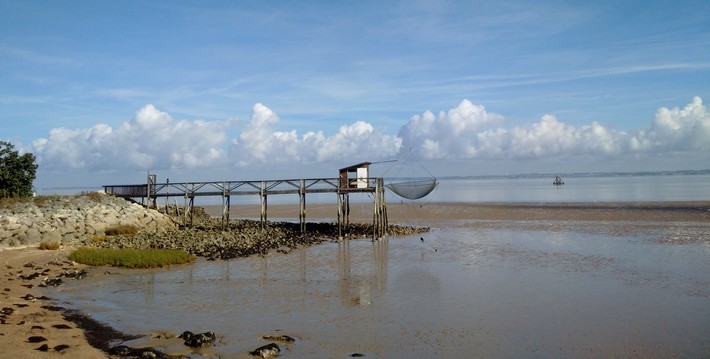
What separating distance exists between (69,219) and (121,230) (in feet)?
8.88

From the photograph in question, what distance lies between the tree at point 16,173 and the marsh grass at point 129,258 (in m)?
14.4

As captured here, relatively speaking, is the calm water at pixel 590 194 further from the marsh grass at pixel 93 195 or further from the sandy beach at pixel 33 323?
the sandy beach at pixel 33 323

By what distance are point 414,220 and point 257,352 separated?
33697 mm

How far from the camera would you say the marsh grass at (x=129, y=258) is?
21.1 m

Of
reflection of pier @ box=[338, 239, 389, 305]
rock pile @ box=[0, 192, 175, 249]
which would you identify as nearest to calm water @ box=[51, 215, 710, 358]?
reflection of pier @ box=[338, 239, 389, 305]

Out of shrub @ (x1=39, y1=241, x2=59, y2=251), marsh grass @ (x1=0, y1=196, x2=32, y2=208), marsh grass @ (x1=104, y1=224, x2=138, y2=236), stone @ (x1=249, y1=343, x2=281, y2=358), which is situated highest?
marsh grass @ (x1=0, y1=196, x2=32, y2=208)

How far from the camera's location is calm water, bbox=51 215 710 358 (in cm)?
1126

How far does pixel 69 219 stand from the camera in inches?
1125

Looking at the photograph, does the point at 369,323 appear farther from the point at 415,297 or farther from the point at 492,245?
the point at 492,245

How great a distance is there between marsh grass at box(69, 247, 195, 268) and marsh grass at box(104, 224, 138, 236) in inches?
280

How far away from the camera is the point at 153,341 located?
37.3ft

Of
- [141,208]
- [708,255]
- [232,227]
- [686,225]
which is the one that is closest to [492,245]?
[708,255]

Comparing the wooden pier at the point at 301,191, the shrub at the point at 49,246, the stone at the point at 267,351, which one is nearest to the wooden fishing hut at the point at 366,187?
the wooden pier at the point at 301,191

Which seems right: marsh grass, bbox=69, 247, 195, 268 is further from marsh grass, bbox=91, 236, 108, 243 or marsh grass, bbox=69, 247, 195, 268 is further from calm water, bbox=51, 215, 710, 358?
marsh grass, bbox=91, 236, 108, 243
